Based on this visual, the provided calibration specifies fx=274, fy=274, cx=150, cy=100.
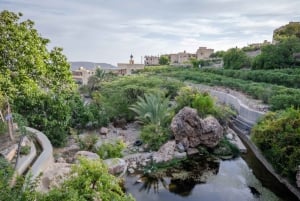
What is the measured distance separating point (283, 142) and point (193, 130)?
4317 millimetres

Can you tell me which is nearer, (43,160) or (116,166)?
(43,160)

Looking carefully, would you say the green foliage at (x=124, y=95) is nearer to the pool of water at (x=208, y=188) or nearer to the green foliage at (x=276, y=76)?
the pool of water at (x=208, y=188)

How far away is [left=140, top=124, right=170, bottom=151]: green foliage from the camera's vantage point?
13427mm

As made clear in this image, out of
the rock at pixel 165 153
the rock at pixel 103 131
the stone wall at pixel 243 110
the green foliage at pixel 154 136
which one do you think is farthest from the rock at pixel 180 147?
the rock at pixel 103 131

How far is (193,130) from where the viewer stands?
13406 millimetres

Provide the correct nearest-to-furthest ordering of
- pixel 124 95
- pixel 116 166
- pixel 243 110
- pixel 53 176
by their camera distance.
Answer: pixel 53 176, pixel 116 166, pixel 243 110, pixel 124 95

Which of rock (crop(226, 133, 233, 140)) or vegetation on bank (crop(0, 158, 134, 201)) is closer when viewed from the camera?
vegetation on bank (crop(0, 158, 134, 201))

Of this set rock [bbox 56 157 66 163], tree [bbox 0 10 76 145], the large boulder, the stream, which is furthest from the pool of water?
tree [bbox 0 10 76 145]

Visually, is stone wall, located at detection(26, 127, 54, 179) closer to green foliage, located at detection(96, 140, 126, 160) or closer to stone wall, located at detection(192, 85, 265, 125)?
green foliage, located at detection(96, 140, 126, 160)

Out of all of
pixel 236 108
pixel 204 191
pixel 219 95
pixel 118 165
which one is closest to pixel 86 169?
pixel 118 165

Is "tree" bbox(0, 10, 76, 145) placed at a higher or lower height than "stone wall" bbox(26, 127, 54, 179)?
higher

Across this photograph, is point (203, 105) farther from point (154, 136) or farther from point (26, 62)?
point (26, 62)

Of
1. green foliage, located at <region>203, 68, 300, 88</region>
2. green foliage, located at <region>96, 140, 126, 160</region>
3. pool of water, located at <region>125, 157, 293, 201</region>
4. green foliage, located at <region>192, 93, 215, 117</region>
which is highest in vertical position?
green foliage, located at <region>203, 68, 300, 88</region>

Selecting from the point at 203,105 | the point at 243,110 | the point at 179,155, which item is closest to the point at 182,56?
the point at 243,110
